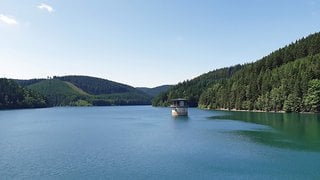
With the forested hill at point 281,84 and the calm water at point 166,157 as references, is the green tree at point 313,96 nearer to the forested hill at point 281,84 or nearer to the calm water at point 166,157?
the forested hill at point 281,84

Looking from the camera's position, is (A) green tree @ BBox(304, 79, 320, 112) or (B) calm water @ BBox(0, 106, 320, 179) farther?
(A) green tree @ BBox(304, 79, 320, 112)

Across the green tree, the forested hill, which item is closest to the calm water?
the green tree

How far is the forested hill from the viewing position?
123m

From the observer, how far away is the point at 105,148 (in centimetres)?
5456

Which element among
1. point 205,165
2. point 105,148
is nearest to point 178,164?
point 205,165

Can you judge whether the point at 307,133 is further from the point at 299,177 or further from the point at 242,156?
the point at 299,177

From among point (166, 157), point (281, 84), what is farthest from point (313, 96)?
point (166, 157)

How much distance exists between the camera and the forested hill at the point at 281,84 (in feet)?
405

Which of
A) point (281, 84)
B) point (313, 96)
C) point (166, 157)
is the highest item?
point (281, 84)

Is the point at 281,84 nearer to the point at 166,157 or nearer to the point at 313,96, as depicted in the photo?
the point at 313,96

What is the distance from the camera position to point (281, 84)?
443 ft

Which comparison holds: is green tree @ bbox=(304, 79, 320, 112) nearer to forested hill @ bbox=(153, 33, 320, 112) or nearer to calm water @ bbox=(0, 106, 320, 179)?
forested hill @ bbox=(153, 33, 320, 112)

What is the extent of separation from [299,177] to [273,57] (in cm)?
14643

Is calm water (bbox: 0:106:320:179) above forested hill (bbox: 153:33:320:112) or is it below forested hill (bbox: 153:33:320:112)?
below
